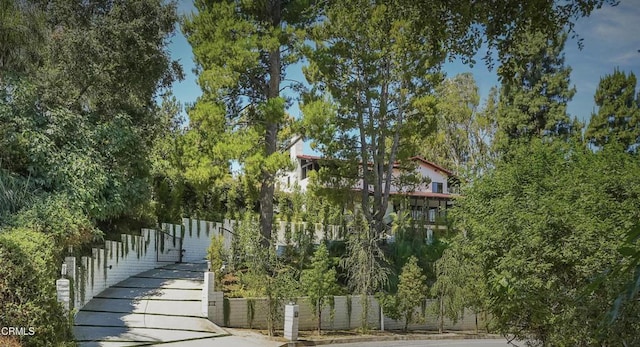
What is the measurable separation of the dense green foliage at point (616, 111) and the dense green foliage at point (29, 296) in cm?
2406

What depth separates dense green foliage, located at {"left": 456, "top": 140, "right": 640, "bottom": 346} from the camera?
11266mm

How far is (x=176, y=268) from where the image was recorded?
849 inches

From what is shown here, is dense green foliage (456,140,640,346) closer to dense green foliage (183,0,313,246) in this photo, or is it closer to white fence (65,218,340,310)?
dense green foliage (183,0,313,246)

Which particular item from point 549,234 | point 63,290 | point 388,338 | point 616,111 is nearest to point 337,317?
point 388,338

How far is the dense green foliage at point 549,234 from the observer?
11266 mm

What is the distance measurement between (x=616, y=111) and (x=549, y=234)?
17496mm

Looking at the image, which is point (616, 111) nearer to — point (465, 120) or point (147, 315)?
point (465, 120)

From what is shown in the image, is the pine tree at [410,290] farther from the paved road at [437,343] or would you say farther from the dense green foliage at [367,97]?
the dense green foliage at [367,97]

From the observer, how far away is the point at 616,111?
26297mm

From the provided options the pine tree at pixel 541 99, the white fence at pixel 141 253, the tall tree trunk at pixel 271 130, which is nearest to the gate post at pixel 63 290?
the white fence at pixel 141 253

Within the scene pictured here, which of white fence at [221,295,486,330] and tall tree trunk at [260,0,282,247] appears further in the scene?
tall tree trunk at [260,0,282,247]

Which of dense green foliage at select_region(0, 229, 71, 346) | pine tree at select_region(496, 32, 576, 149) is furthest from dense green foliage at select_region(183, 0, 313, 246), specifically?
pine tree at select_region(496, 32, 576, 149)

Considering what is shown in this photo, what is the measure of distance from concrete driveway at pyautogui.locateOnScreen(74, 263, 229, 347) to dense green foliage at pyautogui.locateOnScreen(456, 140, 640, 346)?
7301 mm

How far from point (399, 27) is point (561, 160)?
302 inches
